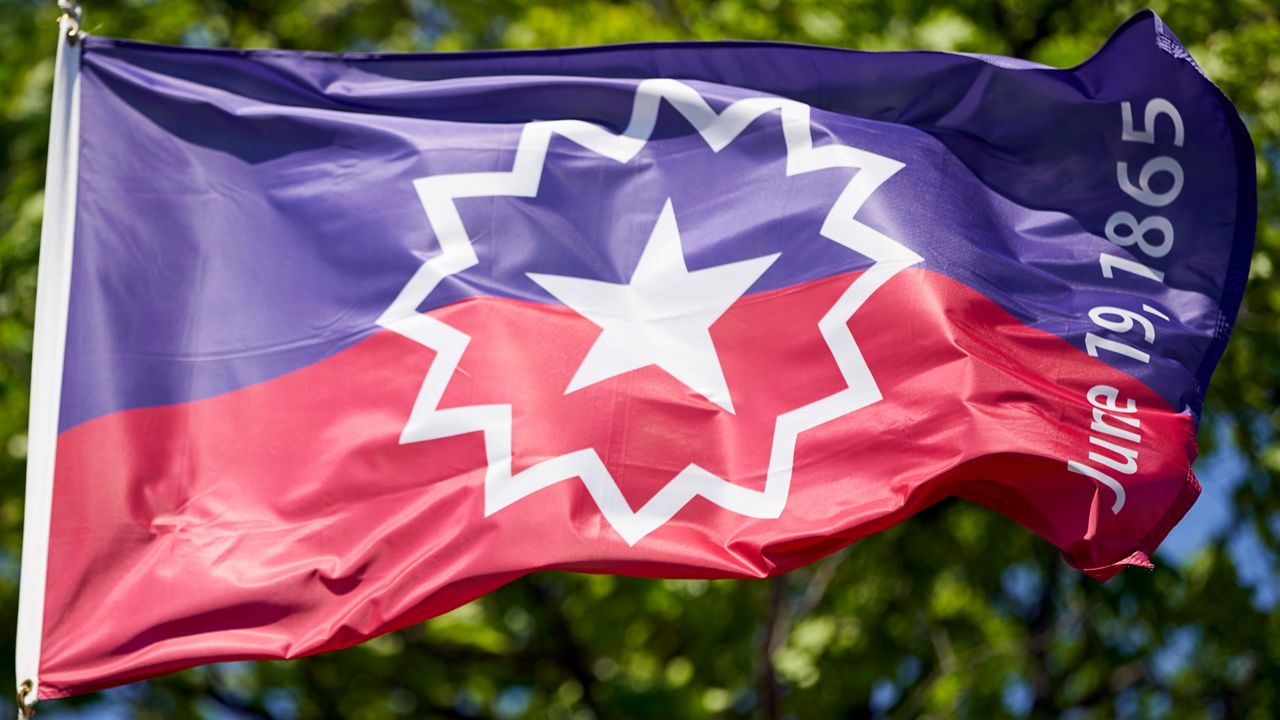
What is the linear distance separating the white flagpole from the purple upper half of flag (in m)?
0.07

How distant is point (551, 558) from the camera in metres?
4.48

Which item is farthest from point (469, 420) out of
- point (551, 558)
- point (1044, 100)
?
point (1044, 100)

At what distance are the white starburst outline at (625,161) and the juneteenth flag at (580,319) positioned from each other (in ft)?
0.04

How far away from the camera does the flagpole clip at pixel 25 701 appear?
4266 mm

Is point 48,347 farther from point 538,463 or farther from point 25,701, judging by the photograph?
point 538,463

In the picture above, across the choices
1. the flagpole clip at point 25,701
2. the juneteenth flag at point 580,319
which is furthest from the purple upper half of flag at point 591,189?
the flagpole clip at point 25,701

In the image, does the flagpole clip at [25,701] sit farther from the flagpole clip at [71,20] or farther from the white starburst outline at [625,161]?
the flagpole clip at [71,20]

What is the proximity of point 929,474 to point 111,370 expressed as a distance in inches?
96.8

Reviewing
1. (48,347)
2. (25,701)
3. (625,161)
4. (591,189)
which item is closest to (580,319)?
(591,189)

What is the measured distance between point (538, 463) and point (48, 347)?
1497mm

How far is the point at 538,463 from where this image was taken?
15.3ft

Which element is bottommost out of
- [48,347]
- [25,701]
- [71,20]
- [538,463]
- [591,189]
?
[25,701]

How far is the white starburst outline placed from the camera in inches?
181

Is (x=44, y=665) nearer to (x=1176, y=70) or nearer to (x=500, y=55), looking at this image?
(x=500, y=55)
